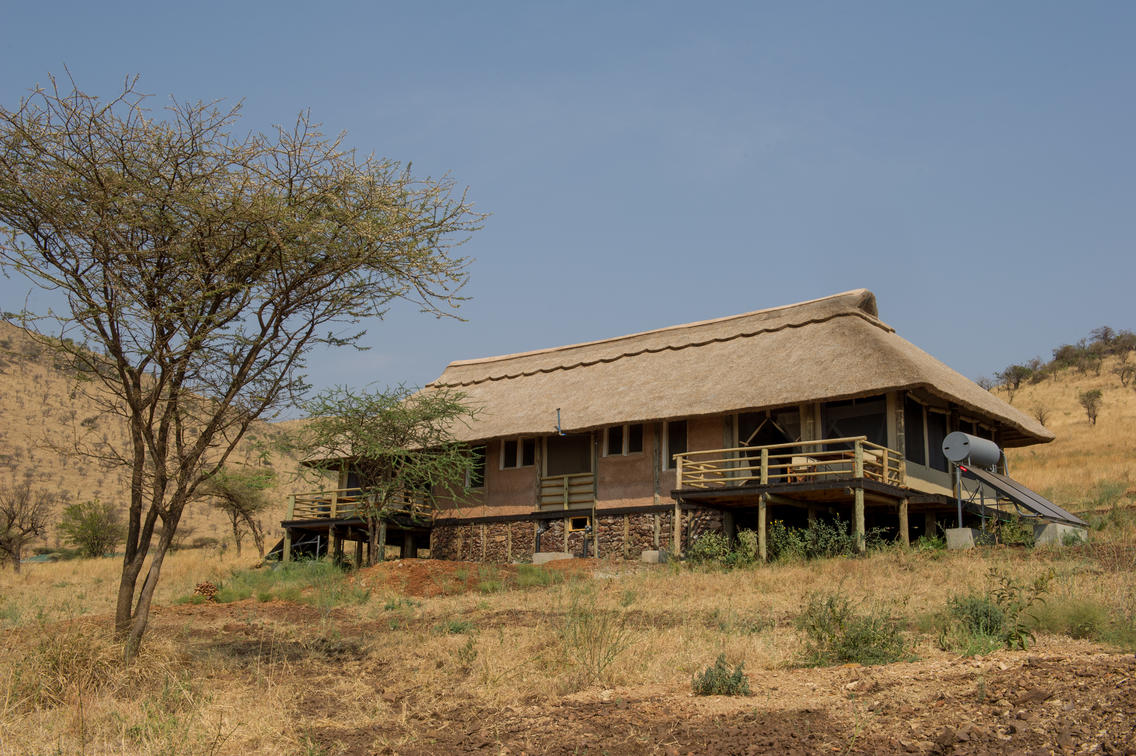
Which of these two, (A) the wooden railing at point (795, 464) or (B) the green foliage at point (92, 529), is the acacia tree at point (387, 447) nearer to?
(A) the wooden railing at point (795, 464)

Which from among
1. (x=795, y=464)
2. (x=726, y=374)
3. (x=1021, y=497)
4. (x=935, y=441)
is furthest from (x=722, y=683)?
(x=935, y=441)

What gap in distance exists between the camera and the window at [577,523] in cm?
2538

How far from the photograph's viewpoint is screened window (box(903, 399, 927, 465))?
21.9m

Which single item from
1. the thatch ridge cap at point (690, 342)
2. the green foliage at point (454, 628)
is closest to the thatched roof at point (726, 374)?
the thatch ridge cap at point (690, 342)

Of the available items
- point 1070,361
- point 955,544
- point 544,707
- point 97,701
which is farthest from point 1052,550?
point 1070,361

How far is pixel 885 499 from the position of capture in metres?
21.1

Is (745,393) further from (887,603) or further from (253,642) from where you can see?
(253,642)

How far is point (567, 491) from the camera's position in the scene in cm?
2562

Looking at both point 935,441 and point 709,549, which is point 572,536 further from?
point 935,441

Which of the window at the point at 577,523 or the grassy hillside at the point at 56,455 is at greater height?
the grassy hillside at the point at 56,455

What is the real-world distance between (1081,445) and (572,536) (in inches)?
1016

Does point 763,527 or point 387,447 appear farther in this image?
point 387,447

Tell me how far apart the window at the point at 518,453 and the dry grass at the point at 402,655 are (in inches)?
391

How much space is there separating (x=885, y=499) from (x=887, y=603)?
8930 mm
